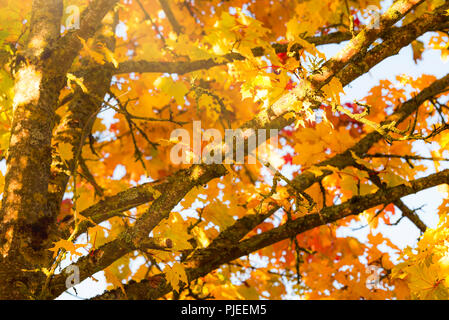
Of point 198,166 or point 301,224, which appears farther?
point 301,224

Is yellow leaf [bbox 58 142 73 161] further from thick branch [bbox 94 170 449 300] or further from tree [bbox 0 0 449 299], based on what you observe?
thick branch [bbox 94 170 449 300]

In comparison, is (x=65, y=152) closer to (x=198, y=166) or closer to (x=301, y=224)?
(x=198, y=166)

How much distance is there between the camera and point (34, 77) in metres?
2.66

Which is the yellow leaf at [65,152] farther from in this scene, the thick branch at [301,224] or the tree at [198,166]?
the thick branch at [301,224]

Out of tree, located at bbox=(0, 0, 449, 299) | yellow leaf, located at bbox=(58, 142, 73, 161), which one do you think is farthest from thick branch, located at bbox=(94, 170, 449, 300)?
yellow leaf, located at bbox=(58, 142, 73, 161)

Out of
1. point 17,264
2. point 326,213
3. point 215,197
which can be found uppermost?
point 215,197

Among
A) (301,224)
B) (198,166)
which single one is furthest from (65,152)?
(301,224)

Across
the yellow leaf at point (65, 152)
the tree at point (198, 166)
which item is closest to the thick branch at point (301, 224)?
the tree at point (198, 166)

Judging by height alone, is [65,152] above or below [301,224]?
above

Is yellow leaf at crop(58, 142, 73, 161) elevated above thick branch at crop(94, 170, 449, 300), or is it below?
above
